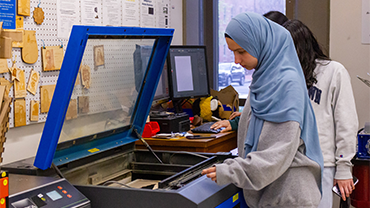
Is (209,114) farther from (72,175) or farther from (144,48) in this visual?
(72,175)

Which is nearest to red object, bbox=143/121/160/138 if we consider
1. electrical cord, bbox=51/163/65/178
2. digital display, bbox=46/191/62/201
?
electrical cord, bbox=51/163/65/178

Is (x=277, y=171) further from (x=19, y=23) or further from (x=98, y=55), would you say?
(x=19, y=23)

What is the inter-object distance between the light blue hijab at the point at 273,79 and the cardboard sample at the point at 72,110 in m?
0.58

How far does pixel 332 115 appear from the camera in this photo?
1.76m

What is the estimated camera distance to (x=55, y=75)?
6.80 feet

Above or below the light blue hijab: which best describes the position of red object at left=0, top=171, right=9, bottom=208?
below

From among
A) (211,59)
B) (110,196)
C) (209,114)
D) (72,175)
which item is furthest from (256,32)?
(211,59)

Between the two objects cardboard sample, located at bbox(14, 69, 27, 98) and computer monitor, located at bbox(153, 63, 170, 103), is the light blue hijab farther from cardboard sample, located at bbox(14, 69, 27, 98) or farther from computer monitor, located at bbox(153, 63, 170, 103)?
computer monitor, located at bbox(153, 63, 170, 103)

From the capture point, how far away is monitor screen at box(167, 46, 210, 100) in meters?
2.84

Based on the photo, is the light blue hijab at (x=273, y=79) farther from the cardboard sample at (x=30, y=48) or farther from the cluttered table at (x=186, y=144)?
the cardboard sample at (x=30, y=48)

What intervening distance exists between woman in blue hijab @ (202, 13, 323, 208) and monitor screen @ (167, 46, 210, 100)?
1561 millimetres

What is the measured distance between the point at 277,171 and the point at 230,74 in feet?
9.07

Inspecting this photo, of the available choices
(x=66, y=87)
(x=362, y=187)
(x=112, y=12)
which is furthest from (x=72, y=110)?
(x=362, y=187)

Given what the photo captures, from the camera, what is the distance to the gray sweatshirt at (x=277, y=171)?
1151mm
